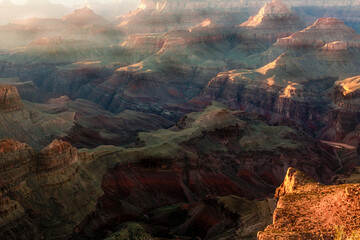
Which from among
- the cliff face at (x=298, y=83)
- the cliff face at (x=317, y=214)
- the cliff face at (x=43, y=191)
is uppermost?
the cliff face at (x=317, y=214)

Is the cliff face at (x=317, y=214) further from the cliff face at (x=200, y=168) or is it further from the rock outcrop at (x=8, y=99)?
the rock outcrop at (x=8, y=99)

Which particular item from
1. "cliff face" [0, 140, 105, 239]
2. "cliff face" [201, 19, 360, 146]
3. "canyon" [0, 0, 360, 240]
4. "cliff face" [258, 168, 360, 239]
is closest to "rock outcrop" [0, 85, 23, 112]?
"canyon" [0, 0, 360, 240]

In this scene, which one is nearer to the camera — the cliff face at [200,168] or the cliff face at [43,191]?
the cliff face at [43,191]


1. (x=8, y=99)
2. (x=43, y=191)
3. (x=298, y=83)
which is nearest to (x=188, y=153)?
(x=43, y=191)

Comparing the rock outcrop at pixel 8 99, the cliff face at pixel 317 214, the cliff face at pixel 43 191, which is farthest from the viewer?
the rock outcrop at pixel 8 99

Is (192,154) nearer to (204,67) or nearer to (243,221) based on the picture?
(243,221)

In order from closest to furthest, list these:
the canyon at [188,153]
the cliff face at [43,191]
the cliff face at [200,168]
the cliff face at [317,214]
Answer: the cliff face at [317,214] → the canyon at [188,153] → the cliff face at [43,191] → the cliff face at [200,168]

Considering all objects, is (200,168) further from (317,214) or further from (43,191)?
(317,214)

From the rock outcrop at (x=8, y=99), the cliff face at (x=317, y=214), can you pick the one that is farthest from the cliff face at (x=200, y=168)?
the rock outcrop at (x=8, y=99)

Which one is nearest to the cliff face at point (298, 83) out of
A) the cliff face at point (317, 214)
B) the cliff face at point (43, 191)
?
the cliff face at point (43, 191)

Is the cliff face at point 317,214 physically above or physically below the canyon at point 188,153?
above

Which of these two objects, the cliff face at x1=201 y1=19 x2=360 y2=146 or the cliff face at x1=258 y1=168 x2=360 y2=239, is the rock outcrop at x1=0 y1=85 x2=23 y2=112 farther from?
the cliff face at x1=201 y1=19 x2=360 y2=146
